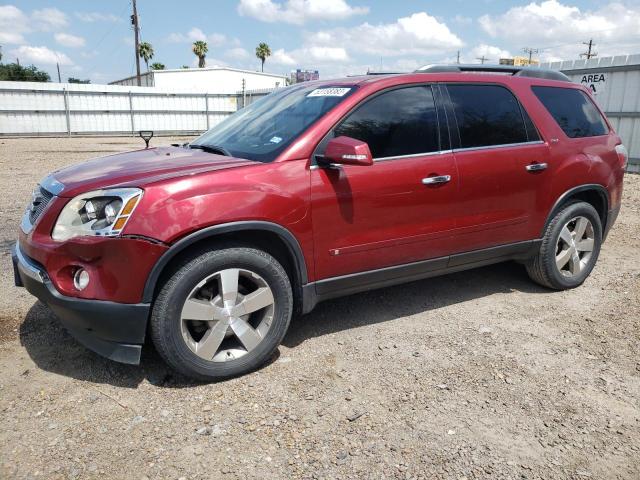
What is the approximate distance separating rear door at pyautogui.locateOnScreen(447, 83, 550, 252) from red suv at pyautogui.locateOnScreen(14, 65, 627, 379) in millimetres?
13

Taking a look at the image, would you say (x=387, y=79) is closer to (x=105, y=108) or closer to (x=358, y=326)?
(x=358, y=326)

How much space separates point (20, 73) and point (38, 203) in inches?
2482

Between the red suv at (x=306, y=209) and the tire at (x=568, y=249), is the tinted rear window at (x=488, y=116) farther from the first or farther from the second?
the tire at (x=568, y=249)

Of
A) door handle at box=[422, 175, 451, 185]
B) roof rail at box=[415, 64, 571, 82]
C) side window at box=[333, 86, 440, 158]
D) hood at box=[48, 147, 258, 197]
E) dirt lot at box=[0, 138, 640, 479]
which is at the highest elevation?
roof rail at box=[415, 64, 571, 82]

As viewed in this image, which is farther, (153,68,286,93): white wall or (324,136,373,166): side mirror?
(153,68,286,93): white wall

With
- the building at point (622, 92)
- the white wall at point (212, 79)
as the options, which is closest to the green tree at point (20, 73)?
the white wall at point (212, 79)

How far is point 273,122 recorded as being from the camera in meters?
3.66

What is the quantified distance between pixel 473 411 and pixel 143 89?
2715 centimetres

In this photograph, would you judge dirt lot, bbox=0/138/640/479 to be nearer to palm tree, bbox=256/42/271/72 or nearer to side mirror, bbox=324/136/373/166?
side mirror, bbox=324/136/373/166

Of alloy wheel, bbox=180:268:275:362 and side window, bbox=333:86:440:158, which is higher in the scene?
side window, bbox=333:86:440:158

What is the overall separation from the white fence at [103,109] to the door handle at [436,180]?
24.3m

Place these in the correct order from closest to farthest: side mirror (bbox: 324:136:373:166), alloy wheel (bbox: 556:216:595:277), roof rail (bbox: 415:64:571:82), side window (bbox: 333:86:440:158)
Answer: side mirror (bbox: 324:136:373:166) → side window (bbox: 333:86:440:158) → roof rail (bbox: 415:64:571:82) → alloy wheel (bbox: 556:216:595:277)

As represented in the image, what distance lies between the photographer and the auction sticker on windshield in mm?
3473

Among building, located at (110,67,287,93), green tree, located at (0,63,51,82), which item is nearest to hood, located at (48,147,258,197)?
building, located at (110,67,287,93)
